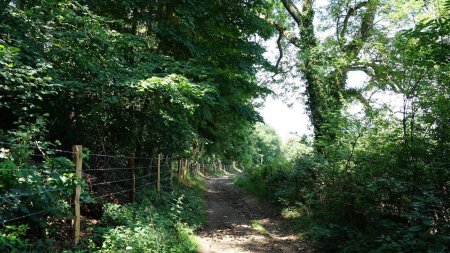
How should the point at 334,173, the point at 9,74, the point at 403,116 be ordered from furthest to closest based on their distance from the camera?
the point at 334,173 < the point at 403,116 < the point at 9,74

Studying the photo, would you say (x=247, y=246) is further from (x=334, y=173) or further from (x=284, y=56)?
(x=284, y=56)

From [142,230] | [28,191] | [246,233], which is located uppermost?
[28,191]

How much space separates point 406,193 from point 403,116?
64.4 inches

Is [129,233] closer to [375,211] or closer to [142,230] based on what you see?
[142,230]

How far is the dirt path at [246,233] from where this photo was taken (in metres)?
7.93

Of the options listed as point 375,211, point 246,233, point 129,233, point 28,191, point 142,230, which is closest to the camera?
point 28,191

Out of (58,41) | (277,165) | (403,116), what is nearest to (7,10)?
(58,41)

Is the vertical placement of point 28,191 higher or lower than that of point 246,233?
higher

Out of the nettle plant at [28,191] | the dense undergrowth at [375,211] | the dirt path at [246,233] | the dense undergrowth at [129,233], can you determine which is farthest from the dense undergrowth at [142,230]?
the dense undergrowth at [375,211]

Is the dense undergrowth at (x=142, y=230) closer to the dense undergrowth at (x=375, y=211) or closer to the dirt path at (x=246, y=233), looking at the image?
the dirt path at (x=246, y=233)

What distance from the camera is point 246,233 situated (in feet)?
31.1

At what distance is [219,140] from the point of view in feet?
58.9

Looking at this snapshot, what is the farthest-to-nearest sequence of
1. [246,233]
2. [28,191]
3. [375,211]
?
[246,233] < [375,211] < [28,191]

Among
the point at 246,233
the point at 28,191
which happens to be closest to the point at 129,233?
the point at 28,191
